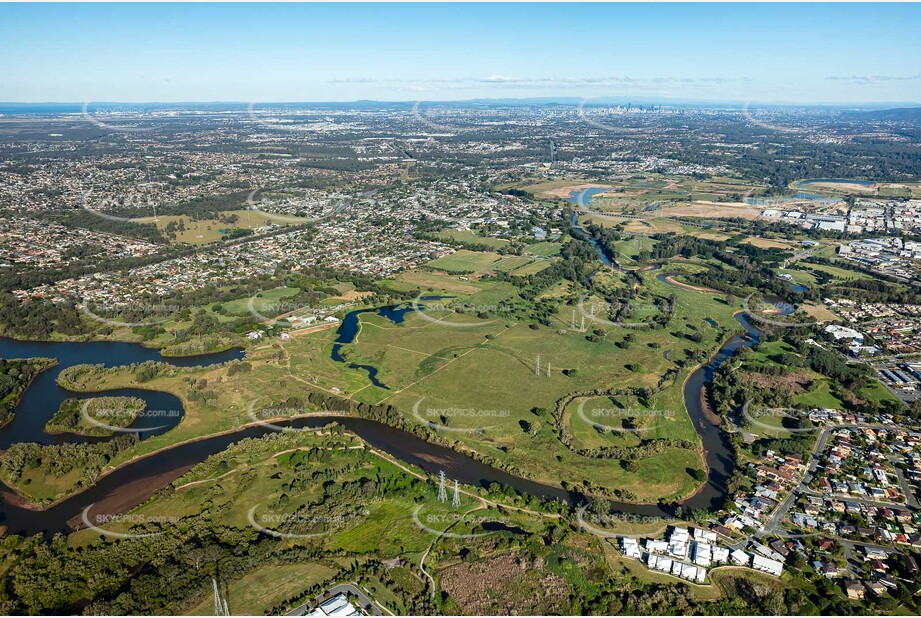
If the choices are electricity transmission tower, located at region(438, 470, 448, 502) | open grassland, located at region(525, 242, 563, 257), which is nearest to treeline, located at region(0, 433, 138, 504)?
electricity transmission tower, located at region(438, 470, 448, 502)

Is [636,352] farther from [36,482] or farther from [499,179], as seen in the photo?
[499,179]

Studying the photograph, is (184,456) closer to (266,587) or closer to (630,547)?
(266,587)

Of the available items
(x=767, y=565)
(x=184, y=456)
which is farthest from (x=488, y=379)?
(x=767, y=565)

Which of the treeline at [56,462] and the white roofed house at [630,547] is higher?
the treeline at [56,462]

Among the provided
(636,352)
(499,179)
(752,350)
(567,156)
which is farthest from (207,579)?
(567,156)

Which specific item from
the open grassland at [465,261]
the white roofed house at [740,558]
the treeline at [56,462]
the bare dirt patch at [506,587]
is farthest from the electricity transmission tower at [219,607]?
the open grassland at [465,261]

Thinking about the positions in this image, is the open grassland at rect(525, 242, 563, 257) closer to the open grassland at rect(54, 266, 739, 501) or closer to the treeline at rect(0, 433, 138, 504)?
the open grassland at rect(54, 266, 739, 501)

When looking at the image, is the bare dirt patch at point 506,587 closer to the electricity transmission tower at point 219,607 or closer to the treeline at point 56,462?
the electricity transmission tower at point 219,607

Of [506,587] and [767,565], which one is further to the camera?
[767,565]
